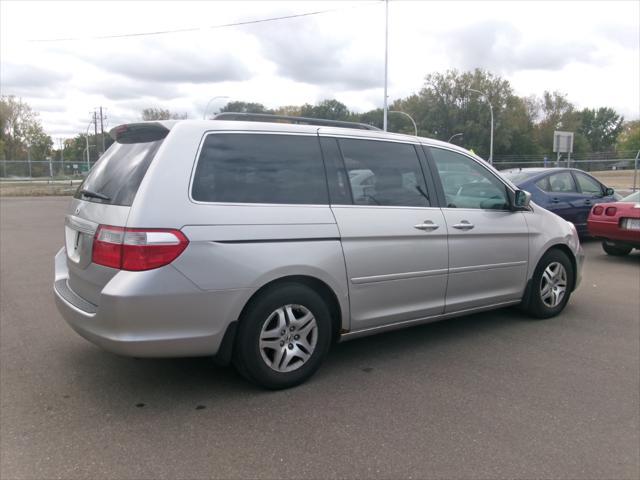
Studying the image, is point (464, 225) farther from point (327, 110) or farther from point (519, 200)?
point (327, 110)

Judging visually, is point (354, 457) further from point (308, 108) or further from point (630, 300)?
point (308, 108)

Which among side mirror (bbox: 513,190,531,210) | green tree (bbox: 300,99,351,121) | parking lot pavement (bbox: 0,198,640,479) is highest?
green tree (bbox: 300,99,351,121)

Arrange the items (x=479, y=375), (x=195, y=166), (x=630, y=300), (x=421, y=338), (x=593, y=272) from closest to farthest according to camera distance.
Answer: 1. (x=195, y=166)
2. (x=479, y=375)
3. (x=421, y=338)
4. (x=630, y=300)
5. (x=593, y=272)

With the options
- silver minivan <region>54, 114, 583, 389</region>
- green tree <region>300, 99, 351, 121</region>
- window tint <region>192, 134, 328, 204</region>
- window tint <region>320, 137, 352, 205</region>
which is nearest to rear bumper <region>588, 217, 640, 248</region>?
silver minivan <region>54, 114, 583, 389</region>

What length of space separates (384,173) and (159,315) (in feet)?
6.55

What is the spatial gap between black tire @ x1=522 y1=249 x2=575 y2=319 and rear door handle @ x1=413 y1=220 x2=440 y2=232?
4.90 feet

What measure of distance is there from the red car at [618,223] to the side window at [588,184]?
1.49m

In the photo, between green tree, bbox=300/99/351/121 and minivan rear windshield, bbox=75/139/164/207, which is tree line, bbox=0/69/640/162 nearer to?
green tree, bbox=300/99/351/121

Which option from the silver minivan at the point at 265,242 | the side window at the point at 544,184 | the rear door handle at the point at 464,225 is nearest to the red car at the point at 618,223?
the side window at the point at 544,184

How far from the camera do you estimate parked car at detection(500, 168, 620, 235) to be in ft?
31.5

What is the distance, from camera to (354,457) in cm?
281

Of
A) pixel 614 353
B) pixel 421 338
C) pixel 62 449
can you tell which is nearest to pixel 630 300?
pixel 614 353

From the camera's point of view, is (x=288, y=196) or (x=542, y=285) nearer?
(x=288, y=196)

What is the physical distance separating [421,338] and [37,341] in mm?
3267
